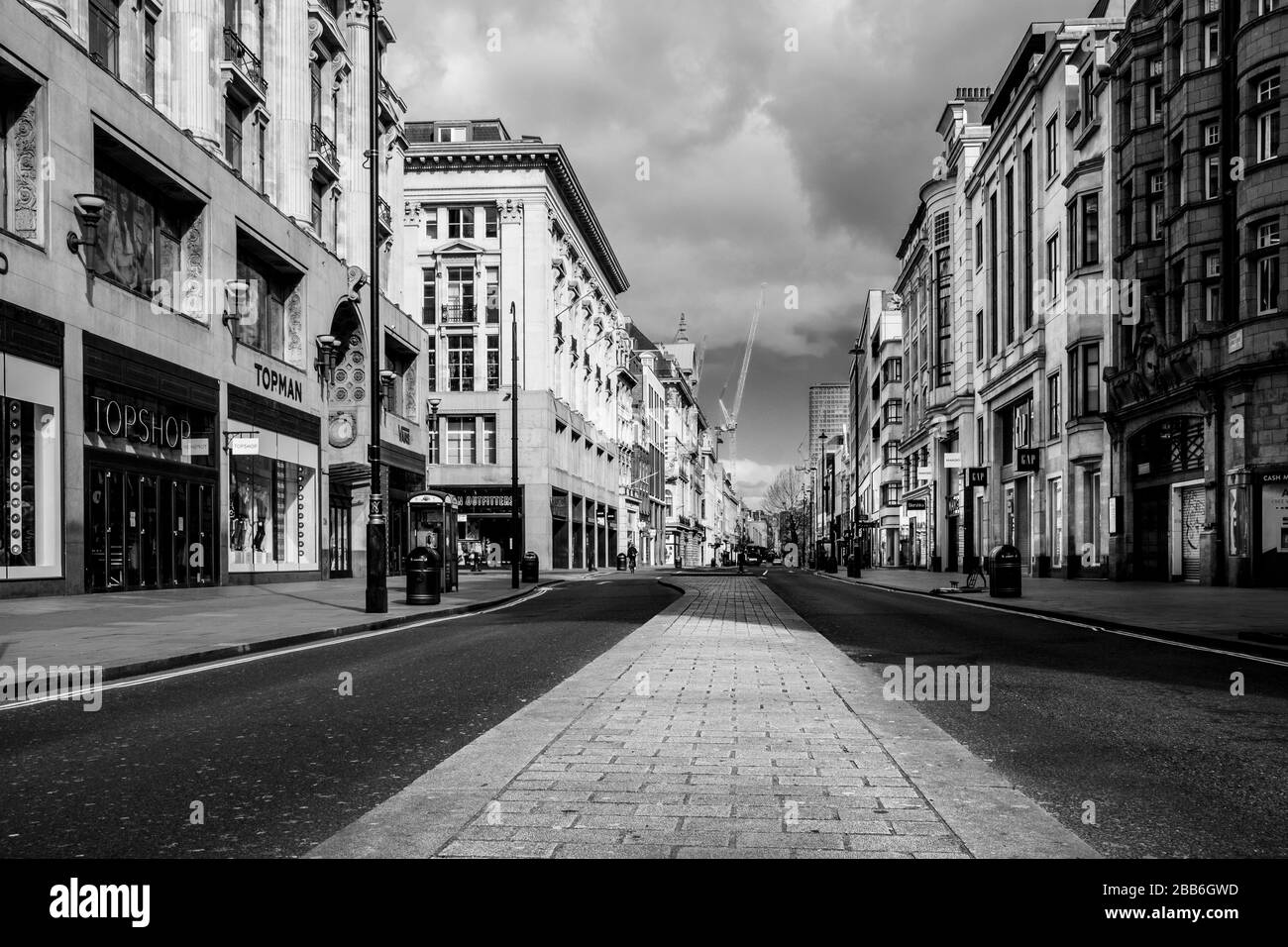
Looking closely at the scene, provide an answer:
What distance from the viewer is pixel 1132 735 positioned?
6609 millimetres

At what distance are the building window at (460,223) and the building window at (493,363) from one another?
622 centimetres

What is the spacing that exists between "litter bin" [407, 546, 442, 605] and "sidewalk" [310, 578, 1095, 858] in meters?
13.5

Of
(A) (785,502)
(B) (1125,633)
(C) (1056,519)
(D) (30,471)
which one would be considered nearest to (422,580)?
(D) (30,471)

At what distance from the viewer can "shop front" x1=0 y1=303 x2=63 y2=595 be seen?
18.6 m

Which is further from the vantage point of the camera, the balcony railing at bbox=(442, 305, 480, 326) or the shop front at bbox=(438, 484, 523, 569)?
the balcony railing at bbox=(442, 305, 480, 326)

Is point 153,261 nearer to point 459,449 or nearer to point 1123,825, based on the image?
point 1123,825

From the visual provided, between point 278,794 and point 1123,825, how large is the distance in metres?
3.63

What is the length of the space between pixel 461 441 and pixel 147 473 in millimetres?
36050

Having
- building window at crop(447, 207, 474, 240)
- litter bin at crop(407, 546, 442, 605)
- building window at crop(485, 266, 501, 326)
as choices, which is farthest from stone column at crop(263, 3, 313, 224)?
building window at crop(447, 207, 474, 240)

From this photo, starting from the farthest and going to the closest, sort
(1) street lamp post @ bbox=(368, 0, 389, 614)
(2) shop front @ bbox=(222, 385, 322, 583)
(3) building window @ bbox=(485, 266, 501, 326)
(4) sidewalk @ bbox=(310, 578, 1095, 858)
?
(3) building window @ bbox=(485, 266, 501, 326), (2) shop front @ bbox=(222, 385, 322, 583), (1) street lamp post @ bbox=(368, 0, 389, 614), (4) sidewalk @ bbox=(310, 578, 1095, 858)

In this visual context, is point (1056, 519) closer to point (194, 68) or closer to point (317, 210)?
point (317, 210)

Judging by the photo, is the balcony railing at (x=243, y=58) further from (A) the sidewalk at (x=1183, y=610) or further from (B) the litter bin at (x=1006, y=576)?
(A) the sidewalk at (x=1183, y=610)

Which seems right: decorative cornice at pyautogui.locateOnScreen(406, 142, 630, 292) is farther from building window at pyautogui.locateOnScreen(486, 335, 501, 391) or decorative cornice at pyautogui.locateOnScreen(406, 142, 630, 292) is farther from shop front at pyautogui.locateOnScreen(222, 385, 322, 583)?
shop front at pyautogui.locateOnScreen(222, 385, 322, 583)
